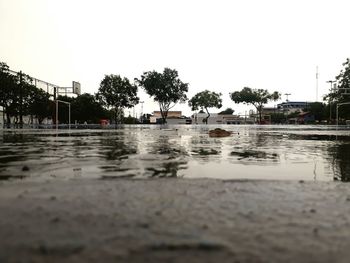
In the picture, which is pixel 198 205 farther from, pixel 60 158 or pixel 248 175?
pixel 60 158

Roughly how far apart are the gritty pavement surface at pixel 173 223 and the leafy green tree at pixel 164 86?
188 ft

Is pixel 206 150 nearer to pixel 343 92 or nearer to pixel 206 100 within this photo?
pixel 343 92

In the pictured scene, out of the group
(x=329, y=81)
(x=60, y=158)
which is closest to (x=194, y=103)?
(x=329, y=81)

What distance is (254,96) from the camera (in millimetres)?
94500

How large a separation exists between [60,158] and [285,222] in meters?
5.04

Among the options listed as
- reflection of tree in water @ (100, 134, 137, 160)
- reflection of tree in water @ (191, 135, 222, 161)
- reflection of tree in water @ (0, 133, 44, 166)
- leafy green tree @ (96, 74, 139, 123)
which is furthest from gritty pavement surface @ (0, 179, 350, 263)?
leafy green tree @ (96, 74, 139, 123)

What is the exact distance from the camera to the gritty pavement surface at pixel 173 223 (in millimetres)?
1933

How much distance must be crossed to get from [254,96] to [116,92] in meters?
45.7

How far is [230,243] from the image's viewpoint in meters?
2.09

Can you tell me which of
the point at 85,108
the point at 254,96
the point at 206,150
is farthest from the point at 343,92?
the point at 206,150

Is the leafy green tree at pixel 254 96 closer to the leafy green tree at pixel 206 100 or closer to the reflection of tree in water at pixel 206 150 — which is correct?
the leafy green tree at pixel 206 100

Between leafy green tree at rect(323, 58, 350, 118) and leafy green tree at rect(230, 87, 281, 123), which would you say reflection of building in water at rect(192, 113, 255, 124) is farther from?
leafy green tree at rect(323, 58, 350, 118)

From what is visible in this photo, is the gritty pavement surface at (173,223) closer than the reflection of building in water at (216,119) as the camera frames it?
Yes

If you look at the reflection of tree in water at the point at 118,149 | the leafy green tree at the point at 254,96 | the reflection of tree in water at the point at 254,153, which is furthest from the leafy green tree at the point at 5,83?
the leafy green tree at the point at 254,96
